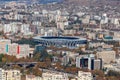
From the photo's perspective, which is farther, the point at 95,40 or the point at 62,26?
the point at 62,26

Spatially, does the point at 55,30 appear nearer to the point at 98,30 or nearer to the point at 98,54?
the point at 98,30

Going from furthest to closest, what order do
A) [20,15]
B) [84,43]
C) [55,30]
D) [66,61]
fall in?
1. [20,15]
2. [55,30]
3. [84,43]
4. [66,61]

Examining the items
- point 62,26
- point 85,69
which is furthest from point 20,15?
point 85,69

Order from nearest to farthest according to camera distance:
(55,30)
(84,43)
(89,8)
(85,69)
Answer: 1. (85,69)
2. (84,43)
3. (55,30)
4. (89,8)

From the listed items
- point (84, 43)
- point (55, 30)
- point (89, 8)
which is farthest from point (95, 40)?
point (89, 8)

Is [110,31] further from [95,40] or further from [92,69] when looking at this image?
[92,69]

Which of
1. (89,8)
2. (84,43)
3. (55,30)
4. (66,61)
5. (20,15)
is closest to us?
(66,61)
